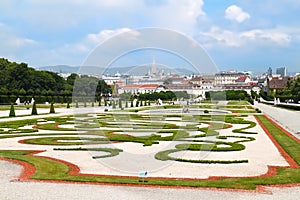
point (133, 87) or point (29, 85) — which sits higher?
point (29, 85)

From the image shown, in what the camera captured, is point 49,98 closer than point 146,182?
No

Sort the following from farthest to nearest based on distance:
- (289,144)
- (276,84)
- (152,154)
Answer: (276,84), (289,144), (152,154)

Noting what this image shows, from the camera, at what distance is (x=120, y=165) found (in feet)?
30.5

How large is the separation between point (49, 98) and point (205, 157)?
50.1 metres

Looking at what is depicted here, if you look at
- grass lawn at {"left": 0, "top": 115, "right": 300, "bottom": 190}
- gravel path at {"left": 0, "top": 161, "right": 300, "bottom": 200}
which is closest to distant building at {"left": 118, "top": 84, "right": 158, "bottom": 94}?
grass lawn at {"left": 0, "top": 115, "right": 300, "bottom": 190}

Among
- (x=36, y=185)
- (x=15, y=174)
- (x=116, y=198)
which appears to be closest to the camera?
(x=116, y=198)

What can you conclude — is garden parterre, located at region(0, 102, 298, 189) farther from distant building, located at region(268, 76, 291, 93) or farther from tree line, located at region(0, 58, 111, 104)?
distant building, located at region(268, 76, 291, 93)

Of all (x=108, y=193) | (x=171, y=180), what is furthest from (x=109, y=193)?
(x=171, y=180)

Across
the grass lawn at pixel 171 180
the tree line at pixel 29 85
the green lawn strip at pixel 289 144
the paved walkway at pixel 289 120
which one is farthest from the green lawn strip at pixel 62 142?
the tree line at pixel 29 85

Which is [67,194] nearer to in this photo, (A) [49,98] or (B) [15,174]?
(B) [15,174]

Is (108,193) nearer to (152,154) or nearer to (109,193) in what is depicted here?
(109,193)

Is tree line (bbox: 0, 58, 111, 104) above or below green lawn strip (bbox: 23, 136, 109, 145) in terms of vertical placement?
above

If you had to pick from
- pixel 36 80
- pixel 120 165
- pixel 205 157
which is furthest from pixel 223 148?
pixel 36 80

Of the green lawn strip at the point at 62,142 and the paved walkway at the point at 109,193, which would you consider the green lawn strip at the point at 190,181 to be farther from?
the green lawn strip at the point at 62,142
